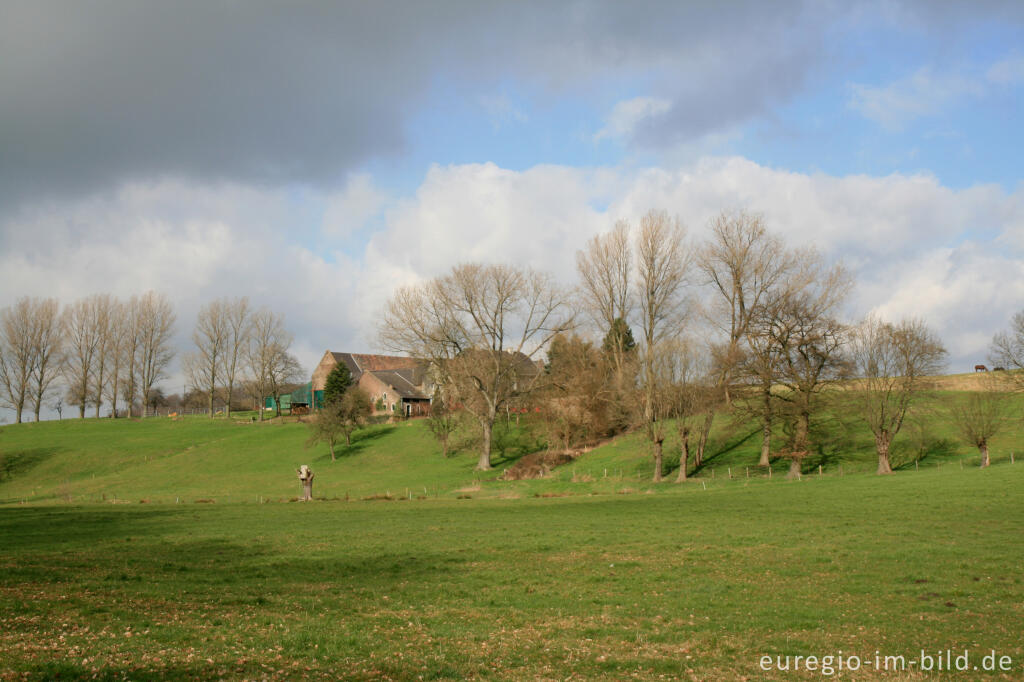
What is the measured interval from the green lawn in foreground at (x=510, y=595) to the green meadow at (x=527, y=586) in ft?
0.19

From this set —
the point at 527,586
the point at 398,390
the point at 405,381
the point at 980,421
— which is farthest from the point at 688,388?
the point at 405,381

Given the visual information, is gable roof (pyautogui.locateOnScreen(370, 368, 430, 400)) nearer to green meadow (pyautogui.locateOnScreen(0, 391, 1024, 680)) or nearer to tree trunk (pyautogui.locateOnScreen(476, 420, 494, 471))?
tree trunk (pyautogui.locateOnScreen(476, 420, 494, 471))

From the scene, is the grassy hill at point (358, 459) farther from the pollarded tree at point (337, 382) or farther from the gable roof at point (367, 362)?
the gable roof at point (367, 362)

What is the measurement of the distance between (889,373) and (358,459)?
49.0 m

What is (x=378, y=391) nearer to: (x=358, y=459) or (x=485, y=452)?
(x=358, y=459)

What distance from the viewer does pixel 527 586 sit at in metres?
Answer: 14.3

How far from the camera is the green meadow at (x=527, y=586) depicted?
30.4 ft

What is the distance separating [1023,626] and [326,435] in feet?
216

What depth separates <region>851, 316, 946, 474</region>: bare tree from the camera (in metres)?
44.8

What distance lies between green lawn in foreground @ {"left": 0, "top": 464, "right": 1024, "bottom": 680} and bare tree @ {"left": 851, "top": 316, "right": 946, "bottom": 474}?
20970 millimetres

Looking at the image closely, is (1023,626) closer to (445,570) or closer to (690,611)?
(690,611)

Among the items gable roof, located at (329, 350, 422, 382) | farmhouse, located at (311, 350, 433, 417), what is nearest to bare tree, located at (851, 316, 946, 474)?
farmhouse, located at (311, 350, 433, 417)

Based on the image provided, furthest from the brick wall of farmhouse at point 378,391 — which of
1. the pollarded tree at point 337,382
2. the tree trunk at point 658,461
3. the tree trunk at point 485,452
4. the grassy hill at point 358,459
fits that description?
the tree trunk at point 658,461

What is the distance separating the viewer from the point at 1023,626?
412 inches
